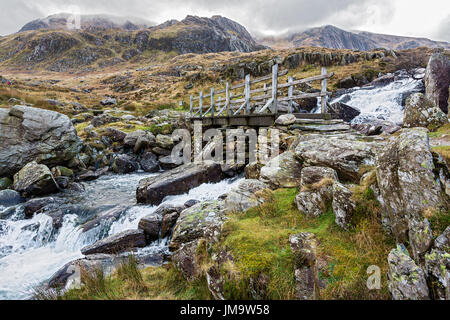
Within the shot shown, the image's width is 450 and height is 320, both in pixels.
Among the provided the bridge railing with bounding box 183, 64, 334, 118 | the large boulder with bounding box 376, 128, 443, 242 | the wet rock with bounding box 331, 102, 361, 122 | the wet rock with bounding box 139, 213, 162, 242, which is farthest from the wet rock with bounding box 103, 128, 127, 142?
the large boulder with bounding box 376, 128, 443, 242

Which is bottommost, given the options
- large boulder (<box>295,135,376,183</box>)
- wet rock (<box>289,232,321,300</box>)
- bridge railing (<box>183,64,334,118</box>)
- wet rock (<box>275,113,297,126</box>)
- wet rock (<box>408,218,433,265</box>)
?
wet rock (<box>289,232,321,300</box>)

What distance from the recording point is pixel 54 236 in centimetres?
841

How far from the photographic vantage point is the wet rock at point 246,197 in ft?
18.3

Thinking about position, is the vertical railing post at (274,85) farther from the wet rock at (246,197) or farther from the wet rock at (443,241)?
the wet rock at (443,241)

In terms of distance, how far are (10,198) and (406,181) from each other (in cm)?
1493

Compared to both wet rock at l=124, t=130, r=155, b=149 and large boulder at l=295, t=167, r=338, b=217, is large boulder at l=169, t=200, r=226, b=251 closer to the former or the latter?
large boulder at l=295, t=167, r=338, b=217

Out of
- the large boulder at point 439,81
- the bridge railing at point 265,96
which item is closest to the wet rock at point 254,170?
the bridge railing at point 265,96

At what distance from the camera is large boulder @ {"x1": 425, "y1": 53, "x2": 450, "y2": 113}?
10.1 meters

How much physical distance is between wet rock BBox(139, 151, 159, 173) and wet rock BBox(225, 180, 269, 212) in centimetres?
1161

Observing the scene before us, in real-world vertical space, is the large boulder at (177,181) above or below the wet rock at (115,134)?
below

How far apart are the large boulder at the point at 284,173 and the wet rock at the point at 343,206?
1.89m

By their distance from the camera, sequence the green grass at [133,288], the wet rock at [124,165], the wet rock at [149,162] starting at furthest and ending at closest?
the wet rock at [149,162], the wet rock at [124,165], the green grass at [133,288]
